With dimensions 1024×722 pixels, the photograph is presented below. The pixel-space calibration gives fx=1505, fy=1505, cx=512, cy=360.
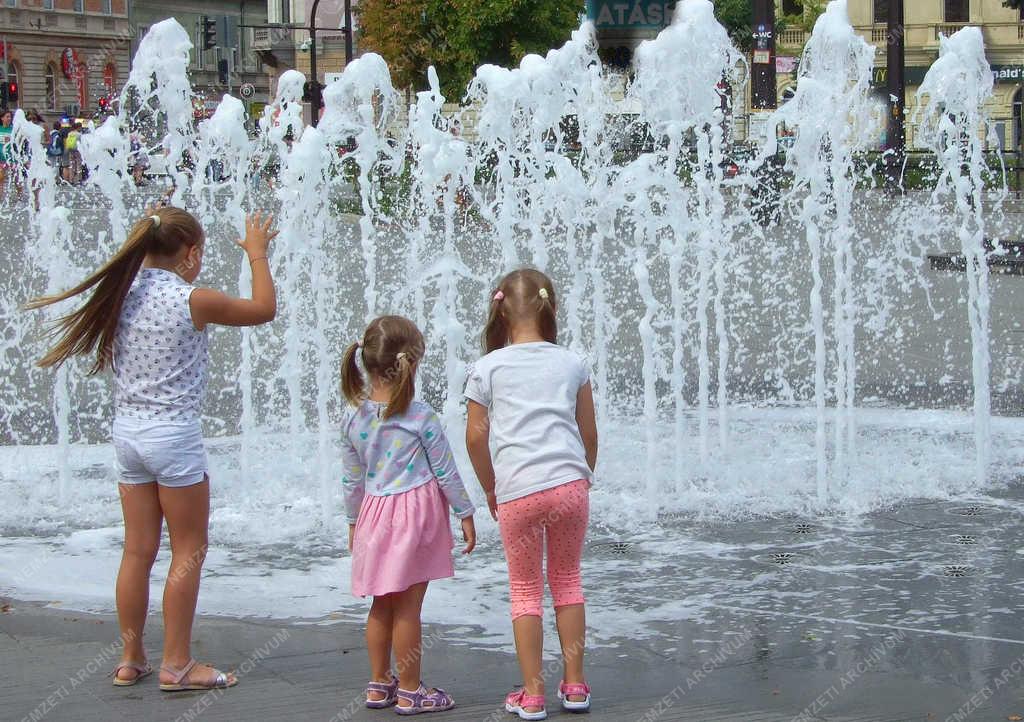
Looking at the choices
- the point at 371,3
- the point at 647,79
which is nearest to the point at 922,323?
the point at 647,79

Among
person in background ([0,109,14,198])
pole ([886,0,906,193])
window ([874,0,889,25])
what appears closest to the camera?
pole ([886,0,906,193])

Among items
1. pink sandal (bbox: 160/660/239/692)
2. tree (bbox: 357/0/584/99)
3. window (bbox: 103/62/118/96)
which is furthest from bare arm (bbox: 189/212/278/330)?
window (bbox: 103/62/118/96)

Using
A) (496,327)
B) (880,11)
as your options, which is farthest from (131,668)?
(880,11)

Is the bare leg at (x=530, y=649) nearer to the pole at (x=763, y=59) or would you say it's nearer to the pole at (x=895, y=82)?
the pole at (x=763, y=59)

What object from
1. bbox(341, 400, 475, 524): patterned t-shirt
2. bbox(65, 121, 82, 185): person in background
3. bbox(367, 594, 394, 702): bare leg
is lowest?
bbox(367, 594, 394, 702): bare leg

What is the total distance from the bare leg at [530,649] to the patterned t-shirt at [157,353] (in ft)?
3.53

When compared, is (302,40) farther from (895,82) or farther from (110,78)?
(895,82)

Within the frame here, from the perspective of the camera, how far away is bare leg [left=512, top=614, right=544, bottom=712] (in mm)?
3838

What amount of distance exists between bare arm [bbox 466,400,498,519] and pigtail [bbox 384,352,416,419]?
0.56 feet

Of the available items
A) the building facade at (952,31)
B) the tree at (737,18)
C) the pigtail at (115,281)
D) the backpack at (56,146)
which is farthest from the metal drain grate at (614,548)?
the tree at (737,18)

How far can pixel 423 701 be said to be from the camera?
3.90 metres

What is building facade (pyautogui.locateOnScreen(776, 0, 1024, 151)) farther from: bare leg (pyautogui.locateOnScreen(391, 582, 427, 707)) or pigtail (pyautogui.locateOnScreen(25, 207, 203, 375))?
bare leg (pyautogui.locateOnScreen(391, 582, 427, 707))

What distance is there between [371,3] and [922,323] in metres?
30.0

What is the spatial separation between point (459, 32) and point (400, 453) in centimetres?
3542
